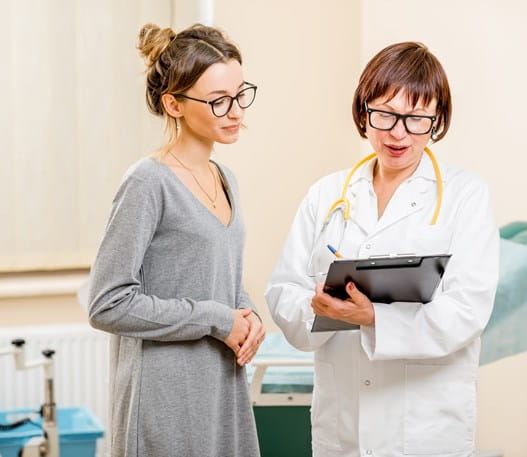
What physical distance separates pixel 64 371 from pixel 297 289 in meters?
1.61

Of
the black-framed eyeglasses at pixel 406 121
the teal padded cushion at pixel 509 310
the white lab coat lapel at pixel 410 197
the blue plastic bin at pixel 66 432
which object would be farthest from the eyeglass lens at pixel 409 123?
the blue plastic bin at pixel 66 432

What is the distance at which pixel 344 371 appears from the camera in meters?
1.75

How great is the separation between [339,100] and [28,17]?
4.03 feet

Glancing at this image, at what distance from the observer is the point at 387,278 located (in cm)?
154

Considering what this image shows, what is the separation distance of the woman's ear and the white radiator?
5.51 ft

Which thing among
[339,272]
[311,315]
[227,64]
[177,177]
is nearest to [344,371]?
[311,315]

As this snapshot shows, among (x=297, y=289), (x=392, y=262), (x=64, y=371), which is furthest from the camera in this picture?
(x=64, y=371)

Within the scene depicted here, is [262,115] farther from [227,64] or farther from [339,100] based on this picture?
[227,64]

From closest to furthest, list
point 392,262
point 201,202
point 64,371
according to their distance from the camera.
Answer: point 392,262
point 201,202
point 64,371

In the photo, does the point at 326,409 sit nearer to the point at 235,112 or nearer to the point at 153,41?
the point at 235,112

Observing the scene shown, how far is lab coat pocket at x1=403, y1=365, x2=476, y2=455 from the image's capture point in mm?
1670

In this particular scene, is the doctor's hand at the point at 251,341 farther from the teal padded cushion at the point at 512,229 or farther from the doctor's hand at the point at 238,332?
the teal padded cushion at the point at 512,229

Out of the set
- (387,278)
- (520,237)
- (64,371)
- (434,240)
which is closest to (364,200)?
(434,240)

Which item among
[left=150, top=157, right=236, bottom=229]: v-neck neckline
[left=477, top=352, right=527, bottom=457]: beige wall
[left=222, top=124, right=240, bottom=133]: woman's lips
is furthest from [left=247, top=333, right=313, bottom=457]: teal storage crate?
[left=222, top=124, right=240, bottom=133]: woman's lips
